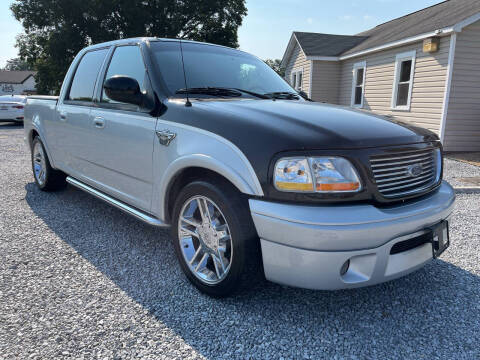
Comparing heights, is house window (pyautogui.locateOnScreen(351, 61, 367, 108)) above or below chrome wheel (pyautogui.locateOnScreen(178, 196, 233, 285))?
above

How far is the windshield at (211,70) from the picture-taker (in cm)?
316

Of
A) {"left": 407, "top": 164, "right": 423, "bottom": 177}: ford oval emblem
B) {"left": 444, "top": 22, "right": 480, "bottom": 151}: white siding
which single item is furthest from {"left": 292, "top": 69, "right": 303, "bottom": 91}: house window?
{"left": 407, "top": 164, "right": 423, "bottom": 177}: ford oval emblem

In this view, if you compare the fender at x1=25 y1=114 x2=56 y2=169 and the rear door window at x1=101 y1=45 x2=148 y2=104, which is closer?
the rear door window at x1=101 y1=45 x2=148 y2=104

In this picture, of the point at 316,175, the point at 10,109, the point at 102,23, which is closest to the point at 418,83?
the point at 316,175

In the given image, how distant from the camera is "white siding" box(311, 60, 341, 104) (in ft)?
54.3

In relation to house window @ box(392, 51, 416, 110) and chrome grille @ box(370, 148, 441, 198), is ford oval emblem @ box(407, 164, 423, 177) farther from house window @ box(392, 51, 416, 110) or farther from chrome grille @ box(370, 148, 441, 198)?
house window @ box(392, 51, 416, 110)

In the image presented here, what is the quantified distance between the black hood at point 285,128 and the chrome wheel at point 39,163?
3.32 metres

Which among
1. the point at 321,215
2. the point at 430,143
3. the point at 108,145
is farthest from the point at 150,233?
the point at 430,143

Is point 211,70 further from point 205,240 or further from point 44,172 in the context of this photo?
point 44,172

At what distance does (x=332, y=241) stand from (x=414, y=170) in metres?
0.85

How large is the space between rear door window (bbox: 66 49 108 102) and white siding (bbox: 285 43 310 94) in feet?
44.6

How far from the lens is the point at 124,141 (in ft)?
10.6

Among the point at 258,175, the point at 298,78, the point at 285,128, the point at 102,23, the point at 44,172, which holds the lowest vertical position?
the point at 44,172

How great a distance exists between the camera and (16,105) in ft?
56.0
